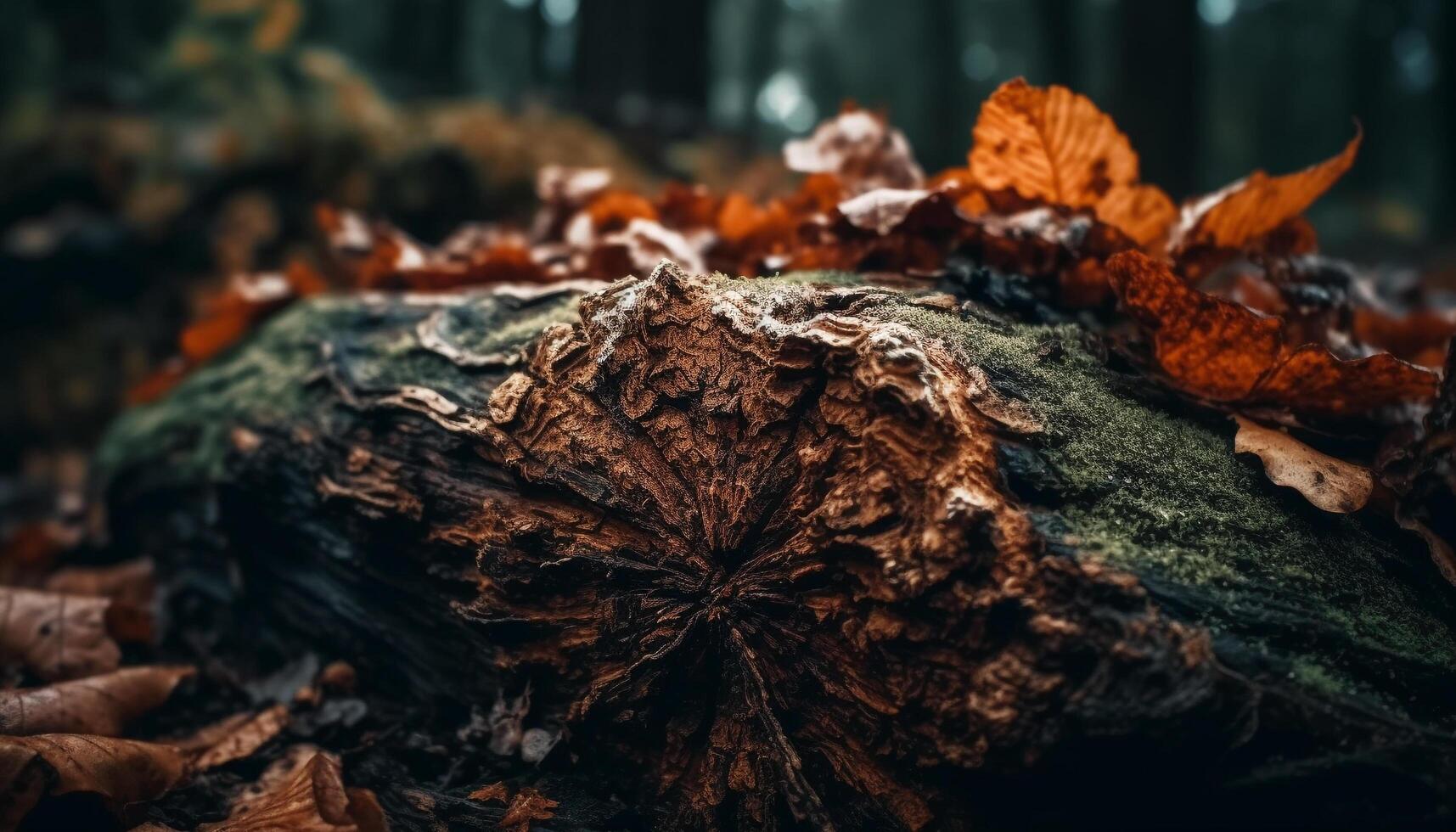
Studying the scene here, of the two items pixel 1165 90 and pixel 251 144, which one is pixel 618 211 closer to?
pixel 251 144

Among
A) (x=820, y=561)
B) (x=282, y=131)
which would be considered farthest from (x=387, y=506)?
(x=282, y=131)

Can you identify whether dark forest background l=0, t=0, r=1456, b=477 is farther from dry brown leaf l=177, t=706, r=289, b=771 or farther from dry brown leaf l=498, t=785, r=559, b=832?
dry brown leaf l=177, t=706, r=289, b=771

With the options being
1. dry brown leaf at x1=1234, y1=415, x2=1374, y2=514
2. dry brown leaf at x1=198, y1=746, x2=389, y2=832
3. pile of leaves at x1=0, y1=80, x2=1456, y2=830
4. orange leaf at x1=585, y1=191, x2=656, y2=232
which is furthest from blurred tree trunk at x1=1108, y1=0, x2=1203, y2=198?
dry brown leaf at x1=198, y1=746, x2=389, y2=832

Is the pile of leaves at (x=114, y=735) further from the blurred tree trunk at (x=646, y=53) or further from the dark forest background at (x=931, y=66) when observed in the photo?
the blurred tree trunk at (x=646, y=53)

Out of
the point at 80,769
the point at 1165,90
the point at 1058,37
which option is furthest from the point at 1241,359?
the point at 1058,37

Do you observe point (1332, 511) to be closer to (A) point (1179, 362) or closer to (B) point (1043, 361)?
(A) point (1179, 362)

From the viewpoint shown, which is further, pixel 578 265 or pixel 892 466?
pixel 578 265
